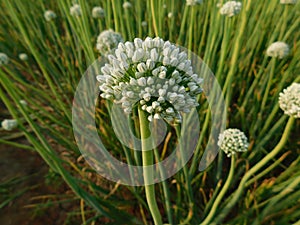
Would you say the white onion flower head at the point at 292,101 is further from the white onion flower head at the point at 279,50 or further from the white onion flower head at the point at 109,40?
the white onion flower head at the point at 109,40

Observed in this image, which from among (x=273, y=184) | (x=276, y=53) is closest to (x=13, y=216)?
(x=273, y=184)

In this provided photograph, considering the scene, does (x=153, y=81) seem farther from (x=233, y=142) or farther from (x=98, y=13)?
(x=98, y=13)

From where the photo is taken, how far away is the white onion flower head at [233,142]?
71cm

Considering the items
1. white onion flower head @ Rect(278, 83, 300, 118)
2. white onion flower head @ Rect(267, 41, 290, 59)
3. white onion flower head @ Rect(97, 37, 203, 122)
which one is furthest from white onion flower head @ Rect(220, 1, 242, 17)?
white onion flower head @ Rect(97, 37, 203, 122)

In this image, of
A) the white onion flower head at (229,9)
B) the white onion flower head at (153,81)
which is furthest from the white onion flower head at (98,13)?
the white onion flower head at (153,81)

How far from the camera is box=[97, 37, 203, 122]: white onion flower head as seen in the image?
457 millimetres

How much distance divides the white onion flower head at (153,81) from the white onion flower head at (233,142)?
10.6 inches

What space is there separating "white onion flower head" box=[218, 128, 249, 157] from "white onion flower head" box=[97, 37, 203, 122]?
0.27 m

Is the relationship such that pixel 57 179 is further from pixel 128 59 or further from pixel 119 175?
pixel 128 59

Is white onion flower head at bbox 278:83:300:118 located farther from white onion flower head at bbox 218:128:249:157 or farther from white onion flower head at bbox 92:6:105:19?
white onion flower head at bbox 92:6:105:19

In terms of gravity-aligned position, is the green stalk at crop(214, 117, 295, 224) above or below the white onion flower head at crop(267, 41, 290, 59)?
below

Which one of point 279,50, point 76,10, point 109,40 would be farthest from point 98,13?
point 279,50

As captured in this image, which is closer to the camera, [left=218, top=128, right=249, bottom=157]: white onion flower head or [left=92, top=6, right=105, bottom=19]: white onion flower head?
[left=218, top=128, right=249, bottom=157]: white onion flower head

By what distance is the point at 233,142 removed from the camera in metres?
0.72
